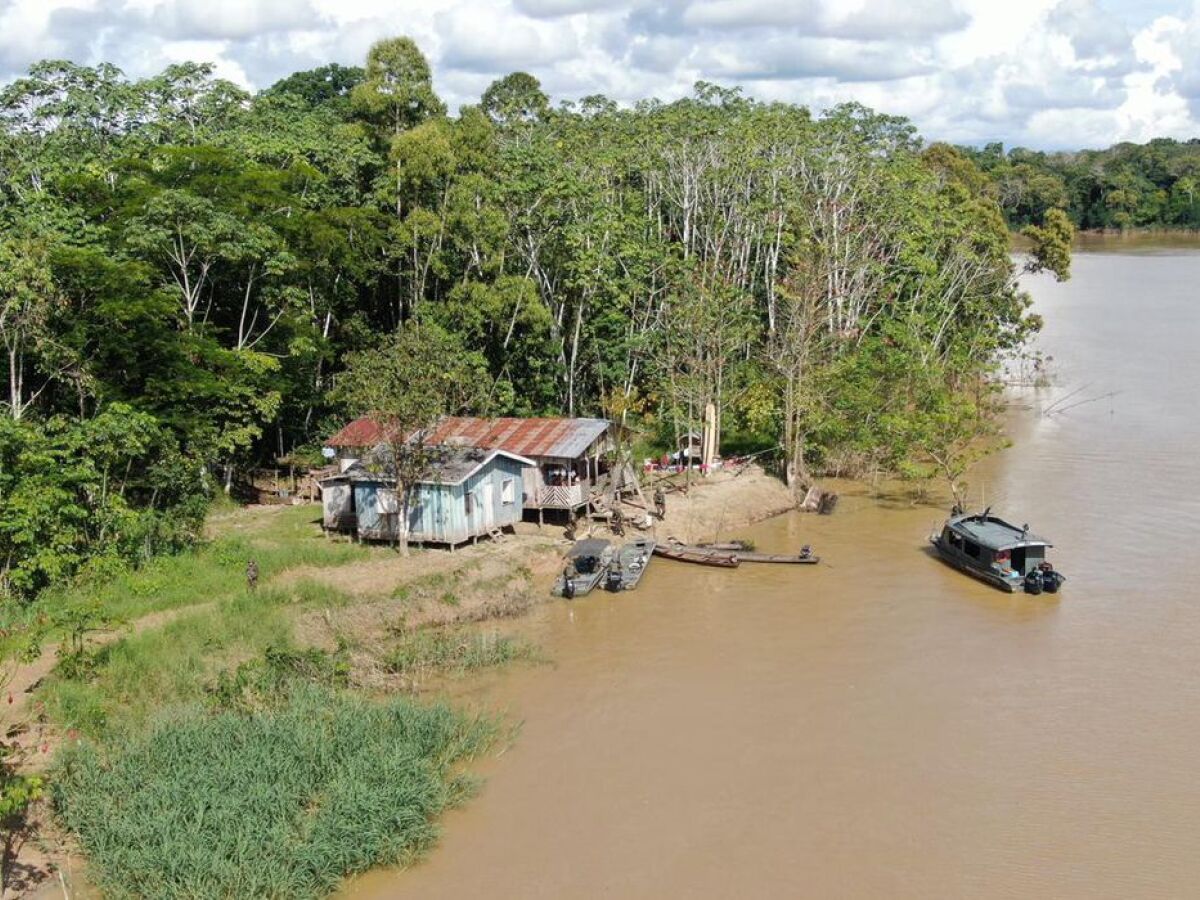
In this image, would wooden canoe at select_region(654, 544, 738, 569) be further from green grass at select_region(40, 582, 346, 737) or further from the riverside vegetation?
green grass at select_region(40, 582, 346, 737)

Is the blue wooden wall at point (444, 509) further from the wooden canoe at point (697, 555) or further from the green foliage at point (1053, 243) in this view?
the green foliage at point (1053, 243)

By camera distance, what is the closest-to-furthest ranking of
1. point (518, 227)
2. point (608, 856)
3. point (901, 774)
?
1. point (608, 856)
2. point (901, 774)
3. point (518, 227)

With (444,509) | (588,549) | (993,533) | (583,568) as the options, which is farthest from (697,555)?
(993,533)

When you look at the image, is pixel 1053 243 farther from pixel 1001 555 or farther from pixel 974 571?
pixel 1001 555

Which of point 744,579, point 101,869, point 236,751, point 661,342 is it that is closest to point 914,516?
point 744,579

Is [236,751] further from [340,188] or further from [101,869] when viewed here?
[340,188]

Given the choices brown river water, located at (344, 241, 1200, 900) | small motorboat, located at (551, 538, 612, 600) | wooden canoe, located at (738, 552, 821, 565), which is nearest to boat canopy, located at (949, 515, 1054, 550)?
brown river water, located at (344, 241, 1200, 900)
